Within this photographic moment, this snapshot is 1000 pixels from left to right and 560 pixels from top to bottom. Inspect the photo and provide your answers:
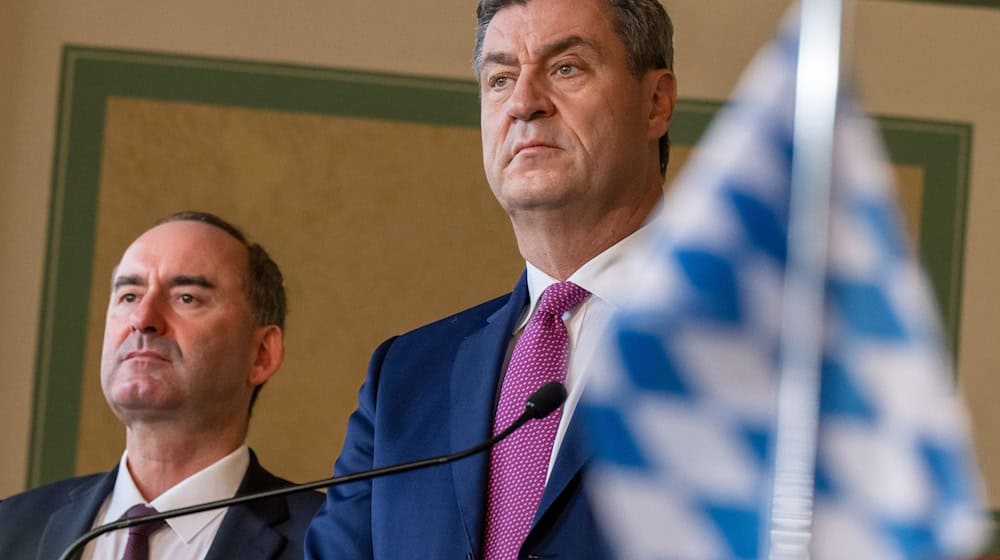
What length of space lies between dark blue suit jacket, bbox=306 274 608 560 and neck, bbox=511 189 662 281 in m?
0.06

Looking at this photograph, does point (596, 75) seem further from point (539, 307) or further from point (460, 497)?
point (460, 497)

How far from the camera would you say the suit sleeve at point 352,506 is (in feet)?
7.20

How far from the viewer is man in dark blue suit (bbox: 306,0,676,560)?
208 centimetres

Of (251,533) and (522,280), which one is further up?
(522,280)

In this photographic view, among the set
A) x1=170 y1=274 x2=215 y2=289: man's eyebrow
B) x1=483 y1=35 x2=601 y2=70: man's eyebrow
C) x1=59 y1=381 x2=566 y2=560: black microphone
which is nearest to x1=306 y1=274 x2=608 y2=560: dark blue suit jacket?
x1=59 y1=381 x2=566 y2=560: black microphone

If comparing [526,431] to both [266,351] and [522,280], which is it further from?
[266,351]

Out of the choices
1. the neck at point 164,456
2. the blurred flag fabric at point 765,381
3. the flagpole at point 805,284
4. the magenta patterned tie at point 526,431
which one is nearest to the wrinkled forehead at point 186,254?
the neck at point 164,456

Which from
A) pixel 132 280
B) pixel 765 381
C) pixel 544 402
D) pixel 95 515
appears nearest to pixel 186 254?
pixel 132 280

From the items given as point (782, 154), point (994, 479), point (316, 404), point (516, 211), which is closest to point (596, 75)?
point (516, 211)

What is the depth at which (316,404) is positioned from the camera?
542 cm

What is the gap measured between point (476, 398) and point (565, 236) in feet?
0.87

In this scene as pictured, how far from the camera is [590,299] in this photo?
2219 millimetres

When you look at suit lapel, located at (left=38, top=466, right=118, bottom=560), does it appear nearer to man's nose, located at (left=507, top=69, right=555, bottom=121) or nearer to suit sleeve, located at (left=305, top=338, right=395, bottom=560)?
suit sleeve, located at (left=305, top=338, right=395, bottom=560)

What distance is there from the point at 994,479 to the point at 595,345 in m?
3.77
